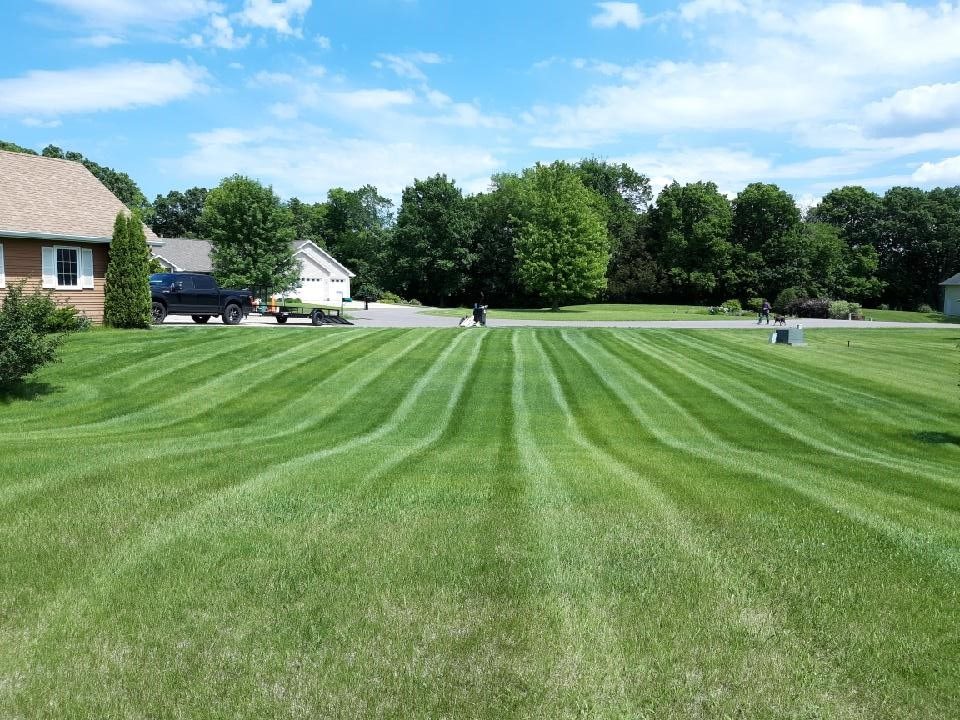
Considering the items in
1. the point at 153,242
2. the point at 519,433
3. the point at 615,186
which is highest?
the point at 615,186

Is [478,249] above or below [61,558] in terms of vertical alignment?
above

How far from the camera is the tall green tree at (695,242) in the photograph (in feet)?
244

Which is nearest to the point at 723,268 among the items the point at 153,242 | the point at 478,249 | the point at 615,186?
the point at 478,249

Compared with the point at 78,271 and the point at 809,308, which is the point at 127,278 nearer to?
the point at 78,271

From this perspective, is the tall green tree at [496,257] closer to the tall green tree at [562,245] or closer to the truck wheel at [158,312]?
the tall green tree at [562,245]

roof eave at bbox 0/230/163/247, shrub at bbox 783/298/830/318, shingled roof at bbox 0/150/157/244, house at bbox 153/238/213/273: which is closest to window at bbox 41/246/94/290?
roof eave at bbox 0/230/163/247

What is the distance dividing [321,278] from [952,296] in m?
58.6

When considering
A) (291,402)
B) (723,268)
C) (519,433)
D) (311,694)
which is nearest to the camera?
(311,694)

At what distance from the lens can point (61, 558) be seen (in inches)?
189

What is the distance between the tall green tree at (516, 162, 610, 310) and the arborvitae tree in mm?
47093

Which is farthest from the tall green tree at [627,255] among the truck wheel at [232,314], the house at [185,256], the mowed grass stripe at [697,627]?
the mowed grass stripe at [697,627]

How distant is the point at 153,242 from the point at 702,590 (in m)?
27.9

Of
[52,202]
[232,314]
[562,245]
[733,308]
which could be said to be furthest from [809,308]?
[52,202]

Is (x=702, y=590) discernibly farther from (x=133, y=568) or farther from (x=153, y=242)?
(x=153, y=242)
